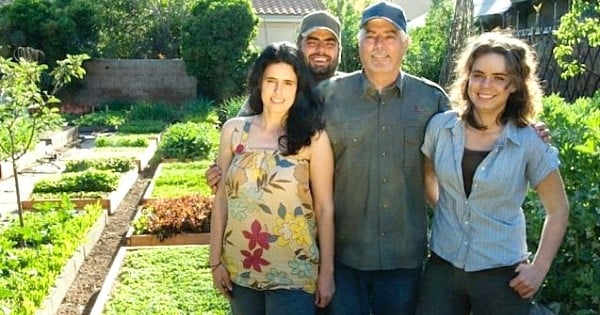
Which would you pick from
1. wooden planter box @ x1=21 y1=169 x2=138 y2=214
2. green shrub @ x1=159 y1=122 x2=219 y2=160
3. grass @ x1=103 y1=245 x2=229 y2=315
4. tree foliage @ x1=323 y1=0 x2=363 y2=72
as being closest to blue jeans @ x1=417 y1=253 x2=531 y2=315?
grass @ x1=103 y1=245 x2=229 y2=315

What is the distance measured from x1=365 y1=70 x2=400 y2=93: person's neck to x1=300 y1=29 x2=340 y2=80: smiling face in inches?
25.1

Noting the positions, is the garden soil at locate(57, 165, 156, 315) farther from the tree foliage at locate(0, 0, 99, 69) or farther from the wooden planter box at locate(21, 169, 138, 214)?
the tree foliage at locate(0, 0, 99, 69)

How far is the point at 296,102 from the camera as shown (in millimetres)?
2678

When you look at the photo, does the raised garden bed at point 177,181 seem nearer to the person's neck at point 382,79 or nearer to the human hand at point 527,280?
the person's neck at point 382,79

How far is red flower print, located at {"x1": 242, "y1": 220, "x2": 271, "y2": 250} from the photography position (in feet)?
8.72

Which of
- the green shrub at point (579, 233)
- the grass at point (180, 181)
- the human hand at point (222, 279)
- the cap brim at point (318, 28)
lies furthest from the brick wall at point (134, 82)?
the human hand at point (222, 279)

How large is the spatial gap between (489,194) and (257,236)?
939 mm

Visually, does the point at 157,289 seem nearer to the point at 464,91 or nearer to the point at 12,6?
the point at 464,91

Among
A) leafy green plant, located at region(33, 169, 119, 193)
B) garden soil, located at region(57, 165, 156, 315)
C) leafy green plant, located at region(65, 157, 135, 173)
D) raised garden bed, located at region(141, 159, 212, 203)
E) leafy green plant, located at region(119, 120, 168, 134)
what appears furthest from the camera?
leafy green plant, located at region(119, 120, 168, 134)

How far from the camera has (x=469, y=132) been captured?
2518 mm

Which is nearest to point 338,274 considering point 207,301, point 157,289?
point 207,301

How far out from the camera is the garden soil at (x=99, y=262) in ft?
17.1

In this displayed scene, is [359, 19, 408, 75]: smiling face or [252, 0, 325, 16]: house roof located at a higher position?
[252, 0, 325, 16]: house roof

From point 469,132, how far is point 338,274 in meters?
0.85
